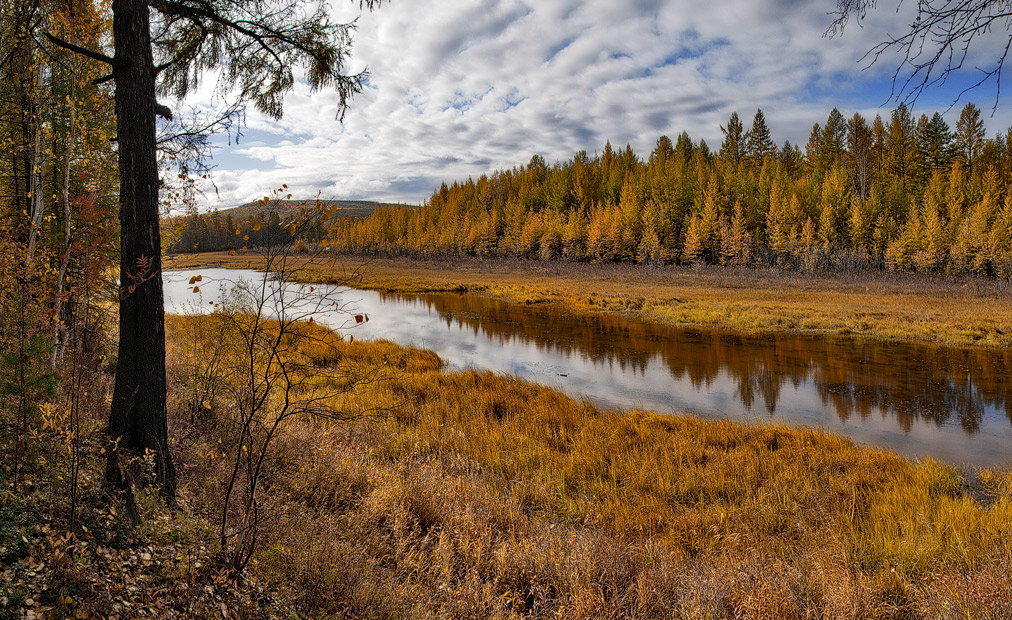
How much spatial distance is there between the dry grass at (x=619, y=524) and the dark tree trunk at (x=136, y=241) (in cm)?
85

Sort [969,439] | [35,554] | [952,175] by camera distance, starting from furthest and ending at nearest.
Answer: [952,175] → [969,439] → [35,554]

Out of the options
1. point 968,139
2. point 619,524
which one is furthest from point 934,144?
point 619,524

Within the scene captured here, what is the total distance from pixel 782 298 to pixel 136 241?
119 ft

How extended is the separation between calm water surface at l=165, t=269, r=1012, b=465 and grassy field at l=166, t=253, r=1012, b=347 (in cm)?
250

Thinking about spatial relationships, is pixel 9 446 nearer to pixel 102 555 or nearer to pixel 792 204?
pixel 102 555

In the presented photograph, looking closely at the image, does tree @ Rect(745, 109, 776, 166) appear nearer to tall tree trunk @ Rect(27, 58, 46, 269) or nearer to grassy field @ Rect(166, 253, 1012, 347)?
grassy field @ Rect(166, 253, 1012, 347)

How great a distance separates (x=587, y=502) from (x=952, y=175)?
65366 millimetres

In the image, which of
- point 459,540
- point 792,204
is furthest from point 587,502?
point 792,204

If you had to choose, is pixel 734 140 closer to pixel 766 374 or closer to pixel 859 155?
pixel 859 155

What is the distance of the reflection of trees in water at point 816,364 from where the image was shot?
36.7ft

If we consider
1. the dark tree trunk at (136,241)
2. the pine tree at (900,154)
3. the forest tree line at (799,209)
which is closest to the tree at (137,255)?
the dark tree trunk at (136,241)

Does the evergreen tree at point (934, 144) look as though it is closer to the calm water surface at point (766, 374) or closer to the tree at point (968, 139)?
the tree at point (968, 139)

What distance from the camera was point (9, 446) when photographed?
3420mm

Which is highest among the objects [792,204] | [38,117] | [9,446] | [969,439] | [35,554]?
[792,204]
